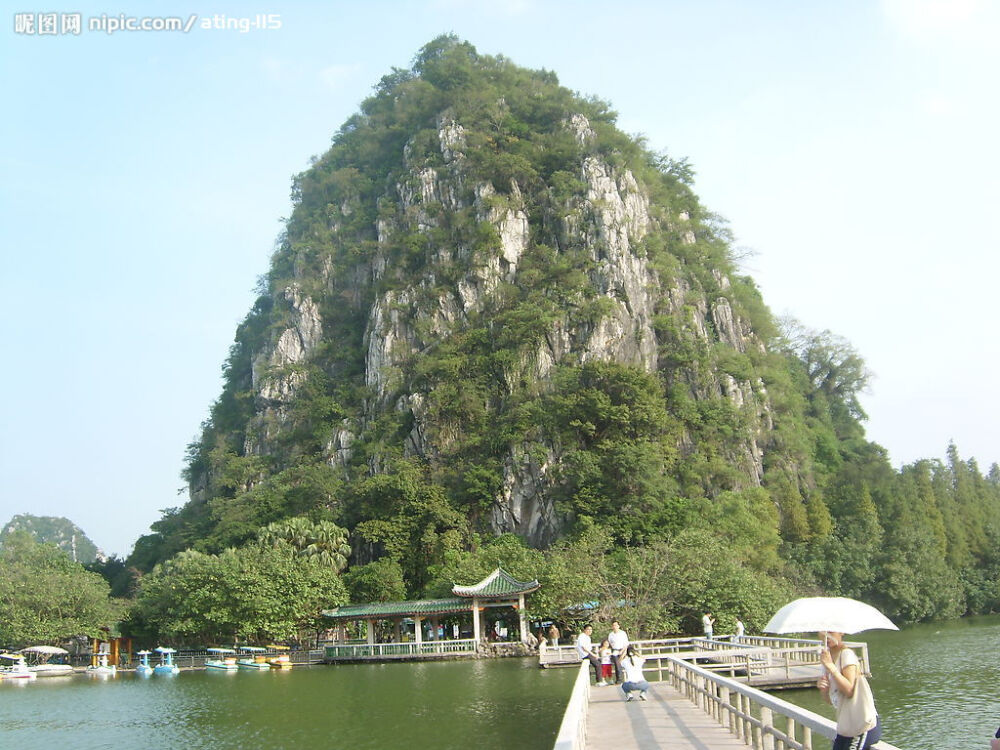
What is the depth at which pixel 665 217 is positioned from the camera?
6444 cm

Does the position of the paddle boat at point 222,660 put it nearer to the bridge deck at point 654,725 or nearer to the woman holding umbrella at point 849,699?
the bridge deck at point 654,725

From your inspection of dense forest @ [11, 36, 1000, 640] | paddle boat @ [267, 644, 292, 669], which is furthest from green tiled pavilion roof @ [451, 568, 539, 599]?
paddle boat @ [267, 644, 292, 669]

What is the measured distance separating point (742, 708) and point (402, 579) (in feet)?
120

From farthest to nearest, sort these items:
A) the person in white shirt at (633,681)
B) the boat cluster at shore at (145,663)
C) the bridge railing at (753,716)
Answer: the boat cluster at shore at (145,663), the person in white shirt at (633,681), the bridge railing at (753,716)

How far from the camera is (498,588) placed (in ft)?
116

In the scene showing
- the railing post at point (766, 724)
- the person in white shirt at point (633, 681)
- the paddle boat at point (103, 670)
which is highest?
the railing post at point (766, 724)

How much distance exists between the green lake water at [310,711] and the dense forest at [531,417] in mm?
7459

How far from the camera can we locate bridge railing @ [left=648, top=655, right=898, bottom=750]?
6.49 m

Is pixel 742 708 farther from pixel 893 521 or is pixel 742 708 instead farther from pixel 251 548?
pixel 893 521

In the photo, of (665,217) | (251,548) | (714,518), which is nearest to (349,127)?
(665,217)

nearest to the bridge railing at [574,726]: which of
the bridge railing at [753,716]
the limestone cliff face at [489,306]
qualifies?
the bridge railing at [753,716]

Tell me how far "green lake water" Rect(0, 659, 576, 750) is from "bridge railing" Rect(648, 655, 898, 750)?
2.75 metres

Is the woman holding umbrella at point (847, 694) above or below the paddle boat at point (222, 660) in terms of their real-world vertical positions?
above

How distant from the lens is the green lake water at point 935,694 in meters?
14.1
